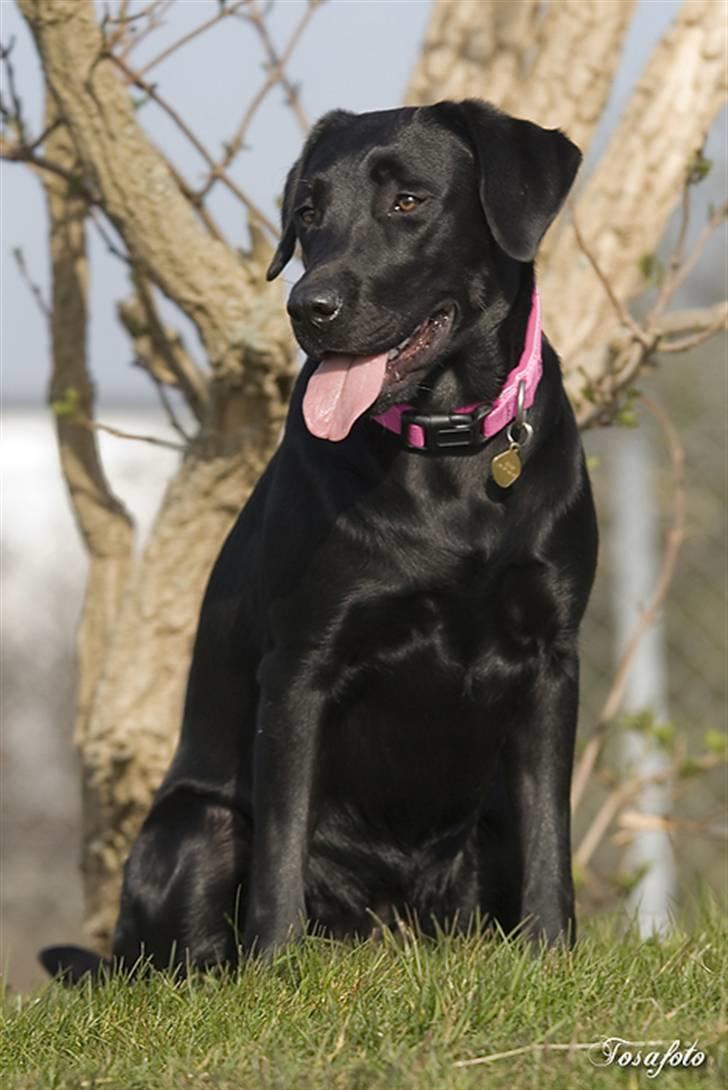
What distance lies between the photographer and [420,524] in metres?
3.49

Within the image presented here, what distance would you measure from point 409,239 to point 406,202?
0.10 m

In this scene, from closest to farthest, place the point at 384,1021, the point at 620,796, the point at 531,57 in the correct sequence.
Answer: the point at 384,1021
the point at 531,57
the point at 620,796

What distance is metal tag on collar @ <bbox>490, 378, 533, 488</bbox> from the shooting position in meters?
3.49

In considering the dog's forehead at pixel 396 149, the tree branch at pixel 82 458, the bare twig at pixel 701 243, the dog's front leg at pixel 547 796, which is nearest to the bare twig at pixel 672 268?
the bare twig at pixel 701 243

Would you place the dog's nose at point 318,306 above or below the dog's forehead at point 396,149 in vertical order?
below

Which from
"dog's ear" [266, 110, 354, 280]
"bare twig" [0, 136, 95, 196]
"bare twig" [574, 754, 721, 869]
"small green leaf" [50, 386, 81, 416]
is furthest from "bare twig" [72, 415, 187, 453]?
"bare twig" [574, 754, 721, 869]

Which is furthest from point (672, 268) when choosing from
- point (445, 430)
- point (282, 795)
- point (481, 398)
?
point (282, 795)

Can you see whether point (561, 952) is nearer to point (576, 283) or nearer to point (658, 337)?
point (658, 337)

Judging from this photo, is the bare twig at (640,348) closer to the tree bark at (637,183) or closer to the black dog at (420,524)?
the tree bark at (637,183)

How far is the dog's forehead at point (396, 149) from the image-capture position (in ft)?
11.5

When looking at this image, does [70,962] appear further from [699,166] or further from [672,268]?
[699,166]

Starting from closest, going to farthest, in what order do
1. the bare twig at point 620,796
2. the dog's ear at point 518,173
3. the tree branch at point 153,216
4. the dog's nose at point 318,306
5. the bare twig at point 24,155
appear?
the dog's nose at point 318,306 → the dog's ear at point 518,173 → the tree branch at point 153,216 → the bare twig at point 24,155 → the bare twig at point 620,796

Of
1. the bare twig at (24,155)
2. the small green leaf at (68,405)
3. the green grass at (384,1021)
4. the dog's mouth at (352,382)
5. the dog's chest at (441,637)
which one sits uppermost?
the bare twig at (24,155)

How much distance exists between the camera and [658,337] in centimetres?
456
